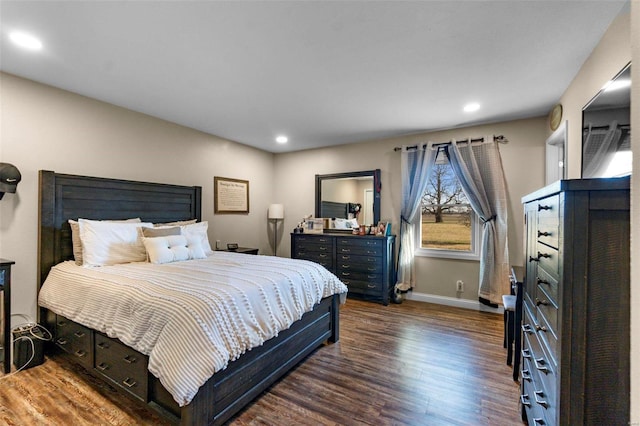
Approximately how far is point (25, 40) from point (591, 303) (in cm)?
358

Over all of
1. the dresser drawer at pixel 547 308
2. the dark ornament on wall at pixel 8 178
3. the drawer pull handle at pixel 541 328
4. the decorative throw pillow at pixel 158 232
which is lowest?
the drawer pull handle at pixel 541 328

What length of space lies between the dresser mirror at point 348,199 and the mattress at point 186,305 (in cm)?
216

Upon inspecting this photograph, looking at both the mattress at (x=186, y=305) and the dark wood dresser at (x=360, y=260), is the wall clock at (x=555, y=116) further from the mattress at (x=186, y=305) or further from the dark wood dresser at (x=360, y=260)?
the mattress at (x=186, y=305)

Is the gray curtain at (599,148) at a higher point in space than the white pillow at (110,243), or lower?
higher

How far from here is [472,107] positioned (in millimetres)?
3164

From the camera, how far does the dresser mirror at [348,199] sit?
4574 millimetres

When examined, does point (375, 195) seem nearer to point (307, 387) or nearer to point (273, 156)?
point (273, 156)

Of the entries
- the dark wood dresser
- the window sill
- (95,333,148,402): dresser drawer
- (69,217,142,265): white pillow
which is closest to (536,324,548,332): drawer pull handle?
(95,333,148,402): dresser drawer

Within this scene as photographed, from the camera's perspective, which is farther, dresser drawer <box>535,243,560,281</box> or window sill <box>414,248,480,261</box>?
window sill <box>414,248,480,261</box>

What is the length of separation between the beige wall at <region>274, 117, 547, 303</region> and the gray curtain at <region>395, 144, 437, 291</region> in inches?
5.8

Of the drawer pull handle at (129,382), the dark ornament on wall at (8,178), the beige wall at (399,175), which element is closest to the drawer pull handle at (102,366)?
the drawer pull handle at (129,382)

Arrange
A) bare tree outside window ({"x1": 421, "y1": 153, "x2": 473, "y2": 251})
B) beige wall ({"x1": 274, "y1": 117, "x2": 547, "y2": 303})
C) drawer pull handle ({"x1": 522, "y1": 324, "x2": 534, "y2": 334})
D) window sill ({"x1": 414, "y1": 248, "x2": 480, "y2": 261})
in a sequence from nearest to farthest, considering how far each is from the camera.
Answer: drawer pull handle ({"x1": 522, "y1": 324, "x2": 534, "y2": 334}) < beige wall ({"x1": 274, "y1": 117, "x2": 547, "y2": 303}) < window sill ({"x1": 414, "y1": 248, "x2": 480, "y2": 261}) < bare tree outside window ({"x1": 421, "y1": 153, "x2": 473, "y2": 251})

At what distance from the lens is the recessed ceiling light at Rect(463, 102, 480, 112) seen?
10.1 feet

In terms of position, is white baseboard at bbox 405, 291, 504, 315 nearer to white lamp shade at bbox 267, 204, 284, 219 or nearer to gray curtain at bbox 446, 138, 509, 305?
gray curtain at bbox 446, 138, 509, 305
